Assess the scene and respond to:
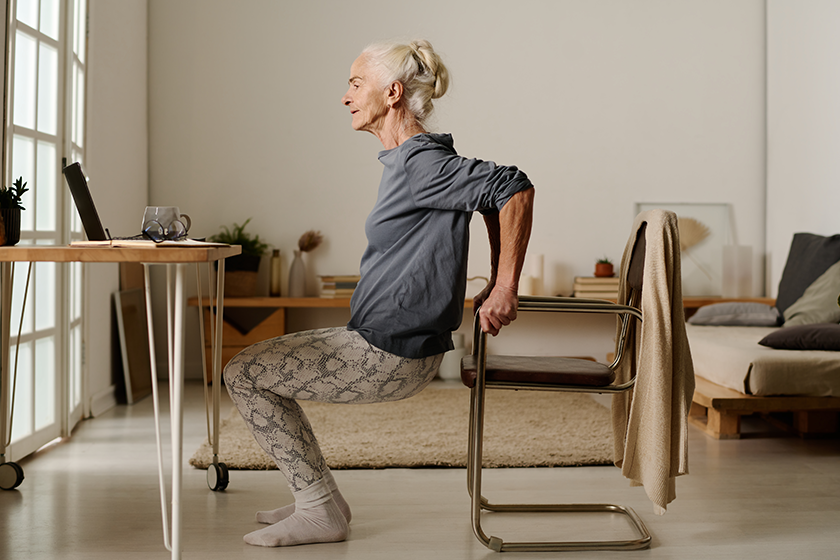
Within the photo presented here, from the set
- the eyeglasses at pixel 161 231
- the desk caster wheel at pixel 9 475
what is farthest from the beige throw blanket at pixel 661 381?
the desk caster wheel at pixel 9 475

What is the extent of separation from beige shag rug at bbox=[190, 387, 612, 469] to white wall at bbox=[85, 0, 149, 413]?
811mm

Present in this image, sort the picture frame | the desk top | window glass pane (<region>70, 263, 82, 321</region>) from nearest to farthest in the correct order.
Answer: the desk top < window glass pane (<region>70, 263, 82, 321</region>) < the picture frame

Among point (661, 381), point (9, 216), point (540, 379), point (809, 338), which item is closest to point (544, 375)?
point (540, 379)

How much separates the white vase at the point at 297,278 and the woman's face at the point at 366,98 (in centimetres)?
284

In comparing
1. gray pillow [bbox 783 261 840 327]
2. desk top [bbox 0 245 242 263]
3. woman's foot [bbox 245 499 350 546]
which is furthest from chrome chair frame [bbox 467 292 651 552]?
gray pillow [bbox 783 261 840 327]

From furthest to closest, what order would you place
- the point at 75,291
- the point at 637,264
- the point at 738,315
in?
the point at 738,315 < the point at 75,291 < the point at 637,264

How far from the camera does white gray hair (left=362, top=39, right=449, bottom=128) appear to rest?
6.08 ft

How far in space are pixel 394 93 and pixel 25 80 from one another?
1704mm

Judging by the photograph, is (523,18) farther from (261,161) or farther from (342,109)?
(261,161)

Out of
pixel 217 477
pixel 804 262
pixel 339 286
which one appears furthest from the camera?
pixel 339 286

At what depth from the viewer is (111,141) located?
3.88 meters

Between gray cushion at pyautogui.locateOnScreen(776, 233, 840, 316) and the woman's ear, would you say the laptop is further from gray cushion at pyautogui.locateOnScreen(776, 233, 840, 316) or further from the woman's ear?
gray cushion at pyautogui.locateOnScreen(776, 233, 840, 316)

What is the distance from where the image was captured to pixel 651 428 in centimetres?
186

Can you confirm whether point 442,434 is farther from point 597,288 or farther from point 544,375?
Result: point 597,288
